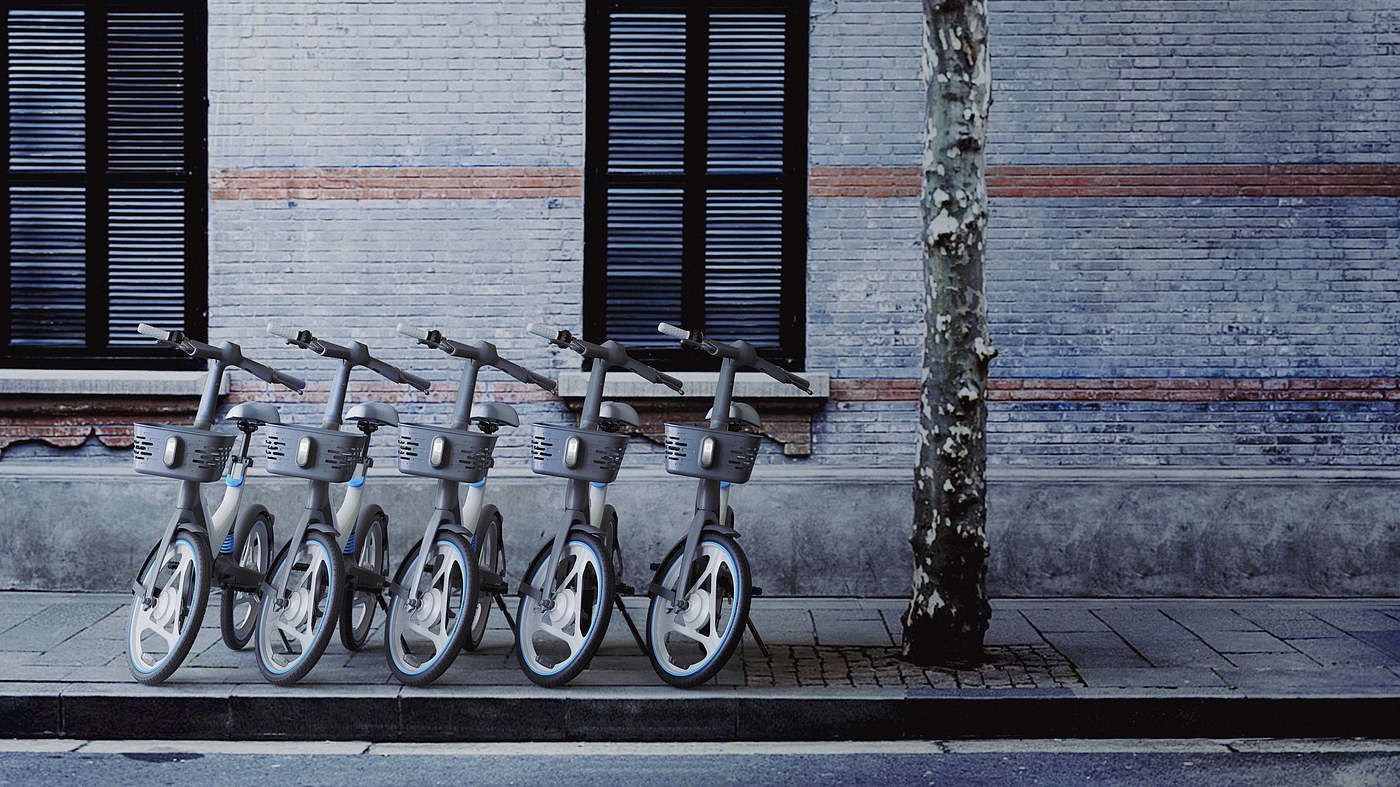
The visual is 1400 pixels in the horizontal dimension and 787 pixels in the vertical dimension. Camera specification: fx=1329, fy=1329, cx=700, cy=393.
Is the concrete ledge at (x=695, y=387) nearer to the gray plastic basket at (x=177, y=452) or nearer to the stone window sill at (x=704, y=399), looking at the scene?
the stone window sill at (x=704, y=399)

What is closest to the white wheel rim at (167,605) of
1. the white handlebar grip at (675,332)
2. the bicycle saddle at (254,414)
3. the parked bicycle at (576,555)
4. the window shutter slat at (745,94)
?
the bicycle saddle at (254,414)

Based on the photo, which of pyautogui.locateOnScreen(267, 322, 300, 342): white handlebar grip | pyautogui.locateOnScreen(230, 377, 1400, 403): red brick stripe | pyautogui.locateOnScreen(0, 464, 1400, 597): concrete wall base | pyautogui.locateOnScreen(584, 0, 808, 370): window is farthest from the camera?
pyautogui.locateOnScreen(584, 0, 808, 370): window

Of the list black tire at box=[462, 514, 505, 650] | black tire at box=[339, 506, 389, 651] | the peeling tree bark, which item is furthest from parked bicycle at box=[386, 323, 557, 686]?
the peeling tree bark

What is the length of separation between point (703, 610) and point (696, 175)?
3590 millimetres

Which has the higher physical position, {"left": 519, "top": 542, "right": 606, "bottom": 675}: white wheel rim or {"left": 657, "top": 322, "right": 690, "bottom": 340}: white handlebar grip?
{"left": 657, "top": 322, "right": 690, "bottom": 340}: white handlebar grip

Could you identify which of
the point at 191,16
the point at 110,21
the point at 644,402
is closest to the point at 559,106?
the point at 644,402

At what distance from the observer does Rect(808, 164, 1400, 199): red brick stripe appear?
807cm

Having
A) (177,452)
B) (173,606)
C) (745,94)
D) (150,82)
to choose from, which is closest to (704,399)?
(745,94)

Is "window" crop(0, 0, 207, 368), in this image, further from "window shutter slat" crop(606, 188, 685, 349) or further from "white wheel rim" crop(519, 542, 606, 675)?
"white wheel rim" crop(519, 542, 606, 675)

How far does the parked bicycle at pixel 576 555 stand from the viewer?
5.59 m

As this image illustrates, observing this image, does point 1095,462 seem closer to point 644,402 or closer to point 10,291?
point 644,402

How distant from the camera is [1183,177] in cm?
809

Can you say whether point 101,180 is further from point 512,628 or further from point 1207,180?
point 1207,180

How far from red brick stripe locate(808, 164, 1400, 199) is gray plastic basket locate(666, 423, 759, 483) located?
319 cm
